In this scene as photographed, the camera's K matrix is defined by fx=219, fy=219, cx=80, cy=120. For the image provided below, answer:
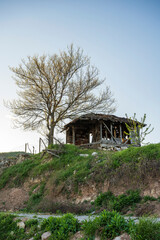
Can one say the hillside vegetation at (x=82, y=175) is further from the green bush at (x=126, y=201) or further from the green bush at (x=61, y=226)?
the green bush at (x=61, y=226)

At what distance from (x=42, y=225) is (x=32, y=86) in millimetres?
16178

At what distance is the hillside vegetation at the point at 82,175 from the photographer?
374 inches

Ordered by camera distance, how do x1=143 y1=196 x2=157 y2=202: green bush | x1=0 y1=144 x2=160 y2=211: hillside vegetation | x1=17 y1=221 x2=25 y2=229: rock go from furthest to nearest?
x1=0 y1=144 x2=160 y2=211: hillside vegetation
x1=143 y1=196 x2=157 y2=202: green bush
x1=17 y1=221 x2=25 y2=229: rock

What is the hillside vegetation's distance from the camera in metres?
9.50

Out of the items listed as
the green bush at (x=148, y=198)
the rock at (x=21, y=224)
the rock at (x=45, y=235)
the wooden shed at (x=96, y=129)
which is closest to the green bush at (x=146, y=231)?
the rock at (x=45, y=235)

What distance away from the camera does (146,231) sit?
14.6 feet

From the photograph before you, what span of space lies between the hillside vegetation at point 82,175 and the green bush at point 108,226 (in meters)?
4.07

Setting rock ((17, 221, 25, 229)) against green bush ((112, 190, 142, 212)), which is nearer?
rock ((17, 221, 25, 229))

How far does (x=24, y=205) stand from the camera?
1296cm

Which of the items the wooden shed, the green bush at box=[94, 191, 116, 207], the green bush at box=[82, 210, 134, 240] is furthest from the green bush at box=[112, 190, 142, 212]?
the wooden shed

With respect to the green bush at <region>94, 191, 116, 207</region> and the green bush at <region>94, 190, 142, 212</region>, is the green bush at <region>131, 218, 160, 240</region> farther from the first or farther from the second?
the green bush at <region>94, 191, 116, 207</region>

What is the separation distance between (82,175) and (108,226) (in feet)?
21.8

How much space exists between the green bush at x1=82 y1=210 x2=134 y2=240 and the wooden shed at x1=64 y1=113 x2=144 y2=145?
15198 mm

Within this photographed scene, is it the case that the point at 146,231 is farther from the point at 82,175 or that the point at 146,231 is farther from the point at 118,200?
the point at 82,175
